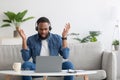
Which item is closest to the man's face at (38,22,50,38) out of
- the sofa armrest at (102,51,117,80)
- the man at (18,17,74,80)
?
the man at (18,17,74,80)

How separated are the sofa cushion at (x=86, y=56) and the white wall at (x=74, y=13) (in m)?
1.56

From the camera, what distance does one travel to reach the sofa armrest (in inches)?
140

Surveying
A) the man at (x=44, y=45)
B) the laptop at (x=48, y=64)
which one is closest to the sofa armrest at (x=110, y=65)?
the man at (x=44, y=45)

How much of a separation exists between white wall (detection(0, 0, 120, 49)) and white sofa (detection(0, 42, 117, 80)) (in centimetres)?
147

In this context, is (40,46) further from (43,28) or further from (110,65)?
(110,65)

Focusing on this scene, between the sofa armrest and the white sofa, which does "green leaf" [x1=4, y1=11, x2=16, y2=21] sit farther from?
the sofa armrest

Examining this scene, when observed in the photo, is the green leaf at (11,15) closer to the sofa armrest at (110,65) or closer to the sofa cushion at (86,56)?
the sofa cushion at (86,56)

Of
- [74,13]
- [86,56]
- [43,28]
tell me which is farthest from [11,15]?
[43,28]

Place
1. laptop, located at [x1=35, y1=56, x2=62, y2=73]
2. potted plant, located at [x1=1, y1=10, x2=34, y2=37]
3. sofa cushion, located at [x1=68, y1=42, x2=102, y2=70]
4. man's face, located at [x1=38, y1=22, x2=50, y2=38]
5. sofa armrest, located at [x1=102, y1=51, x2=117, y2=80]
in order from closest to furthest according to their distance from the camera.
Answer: laptop, located at [x1=35, y1=56, x2=62, y2=73]
man's face, located at [x1=38, y1=22, x2=50, y2=38]
sofa armrest, located at [x1=102, y1=51, x2=117, y2=80]
sofa cushion, located at [x1=68, y1=42, x2=102, y2=70]
potted plant, located at [x1=1, y1=10, x2=34, y2=37]

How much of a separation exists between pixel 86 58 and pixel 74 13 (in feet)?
5.86

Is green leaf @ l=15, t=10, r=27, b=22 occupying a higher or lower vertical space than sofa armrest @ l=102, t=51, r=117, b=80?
higher

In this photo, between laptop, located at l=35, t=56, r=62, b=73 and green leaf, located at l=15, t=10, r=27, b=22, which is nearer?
laptop, located at l=35, t=56, r=62, b=73

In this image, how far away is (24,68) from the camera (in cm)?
285

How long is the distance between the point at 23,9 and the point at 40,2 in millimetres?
357
